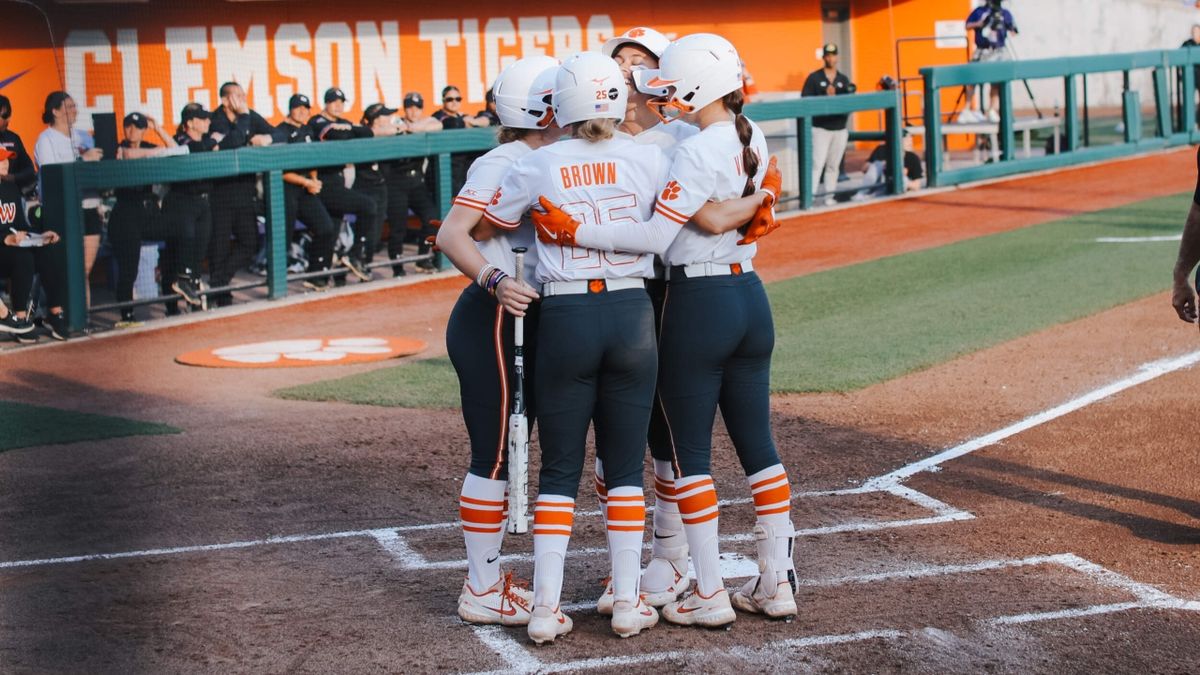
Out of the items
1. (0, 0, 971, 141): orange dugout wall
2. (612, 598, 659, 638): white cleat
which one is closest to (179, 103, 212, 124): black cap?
(0, 0, 971, 141): orange dugout wall

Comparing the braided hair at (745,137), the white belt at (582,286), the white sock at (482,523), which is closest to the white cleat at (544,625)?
the white sock at (482,523)

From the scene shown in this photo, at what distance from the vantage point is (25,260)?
11.6m

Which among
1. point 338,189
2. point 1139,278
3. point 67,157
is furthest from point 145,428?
point 1139,278

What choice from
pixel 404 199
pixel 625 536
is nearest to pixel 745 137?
pixel 625 536

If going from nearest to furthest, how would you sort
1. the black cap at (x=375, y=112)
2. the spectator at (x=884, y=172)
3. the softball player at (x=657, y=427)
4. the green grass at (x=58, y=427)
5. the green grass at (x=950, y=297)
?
the softball player at (x=657, y=427) → the green grass at (x=58, y=427) → the green grass at (x=950, y=297) → the black cap at (x=375, y=112) → the spectator at (x=884, y=172)

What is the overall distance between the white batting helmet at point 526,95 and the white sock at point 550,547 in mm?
1225

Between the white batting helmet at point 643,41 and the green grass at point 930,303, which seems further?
the green grass at point 930,303

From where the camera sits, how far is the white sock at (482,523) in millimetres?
4797

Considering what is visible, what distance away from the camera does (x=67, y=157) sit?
1229 cm

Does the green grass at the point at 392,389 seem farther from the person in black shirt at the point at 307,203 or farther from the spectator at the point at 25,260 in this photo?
the person in black shirt at the point at 307,203

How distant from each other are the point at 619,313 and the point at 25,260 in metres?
8.51

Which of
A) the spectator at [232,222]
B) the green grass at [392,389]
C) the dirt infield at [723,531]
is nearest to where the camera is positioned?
the dirt infield at [723,531]

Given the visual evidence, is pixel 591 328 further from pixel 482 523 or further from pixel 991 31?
pixel 991 31

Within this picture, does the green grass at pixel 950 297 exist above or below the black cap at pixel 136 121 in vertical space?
below
